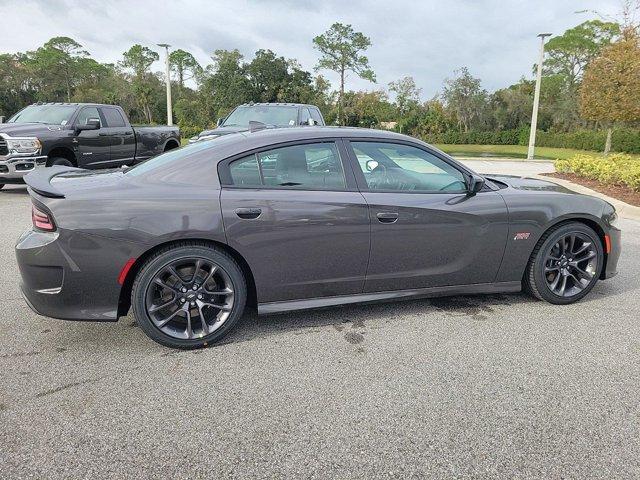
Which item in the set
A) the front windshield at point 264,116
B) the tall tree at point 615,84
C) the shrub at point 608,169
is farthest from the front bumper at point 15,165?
the tall tree at point 615,84

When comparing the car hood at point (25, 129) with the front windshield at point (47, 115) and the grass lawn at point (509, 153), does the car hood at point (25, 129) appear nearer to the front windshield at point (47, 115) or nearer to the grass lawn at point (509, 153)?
the front windshield at point (47, 115)

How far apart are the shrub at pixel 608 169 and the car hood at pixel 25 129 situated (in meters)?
12.0

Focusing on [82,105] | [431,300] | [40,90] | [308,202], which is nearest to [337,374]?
[308,202]

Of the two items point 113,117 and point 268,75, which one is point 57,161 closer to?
point 113,117

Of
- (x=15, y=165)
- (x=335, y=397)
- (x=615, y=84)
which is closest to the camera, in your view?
(x=335, y=397)

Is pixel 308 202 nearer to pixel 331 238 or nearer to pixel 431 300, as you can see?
pixel 331 238

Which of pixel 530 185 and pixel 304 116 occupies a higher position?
pixel 304 116

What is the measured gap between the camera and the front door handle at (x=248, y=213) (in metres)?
3.17

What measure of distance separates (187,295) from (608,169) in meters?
11.6

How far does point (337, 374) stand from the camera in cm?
293

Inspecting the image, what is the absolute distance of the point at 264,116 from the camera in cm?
1036

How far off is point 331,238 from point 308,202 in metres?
0.31

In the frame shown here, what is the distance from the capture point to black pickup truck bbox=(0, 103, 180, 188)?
8664 mm

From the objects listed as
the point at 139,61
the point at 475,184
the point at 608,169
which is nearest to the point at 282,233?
the point at 475,184
